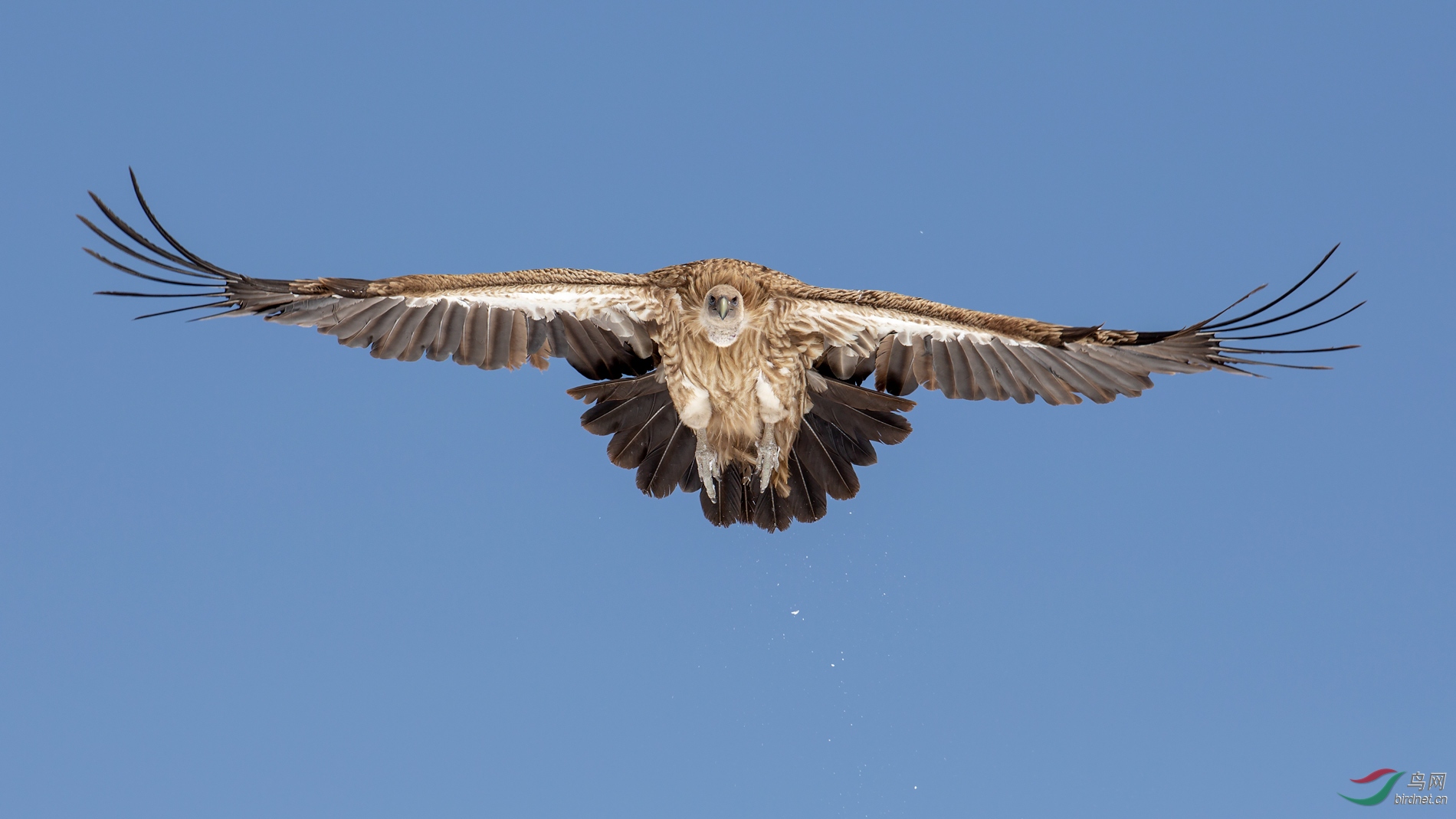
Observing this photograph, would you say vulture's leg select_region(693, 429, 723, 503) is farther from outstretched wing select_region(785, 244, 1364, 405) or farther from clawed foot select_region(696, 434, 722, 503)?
outstretched wing select_region(785, 244, 1364, 405)

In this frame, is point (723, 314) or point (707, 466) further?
point (707, 466)

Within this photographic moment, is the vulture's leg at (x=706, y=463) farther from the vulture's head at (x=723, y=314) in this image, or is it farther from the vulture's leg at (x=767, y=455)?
the vulture's head at (x=723, y=314)

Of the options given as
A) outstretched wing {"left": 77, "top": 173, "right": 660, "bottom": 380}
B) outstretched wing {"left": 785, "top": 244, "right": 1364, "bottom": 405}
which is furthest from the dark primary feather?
outstretched wing {"left": 77, "top": 173, "right": 660, "bottom": 380}

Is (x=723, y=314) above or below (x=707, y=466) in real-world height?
above

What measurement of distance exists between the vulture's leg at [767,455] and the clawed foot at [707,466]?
30 cm

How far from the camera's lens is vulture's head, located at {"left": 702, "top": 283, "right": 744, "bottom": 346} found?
7844 mm

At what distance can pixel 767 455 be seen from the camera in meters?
8.53

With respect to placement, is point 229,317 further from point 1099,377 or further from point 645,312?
point 1099,377

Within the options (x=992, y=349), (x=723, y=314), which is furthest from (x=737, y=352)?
(x=992, y=349)

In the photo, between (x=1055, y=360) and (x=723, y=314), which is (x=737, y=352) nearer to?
(x=723, y=314)

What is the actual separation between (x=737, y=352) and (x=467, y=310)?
1750mm

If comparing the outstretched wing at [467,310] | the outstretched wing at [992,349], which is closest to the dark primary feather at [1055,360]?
the outstretched wing at [992,349]

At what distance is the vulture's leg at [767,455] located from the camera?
848cm

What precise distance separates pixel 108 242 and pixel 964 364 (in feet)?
16.8
